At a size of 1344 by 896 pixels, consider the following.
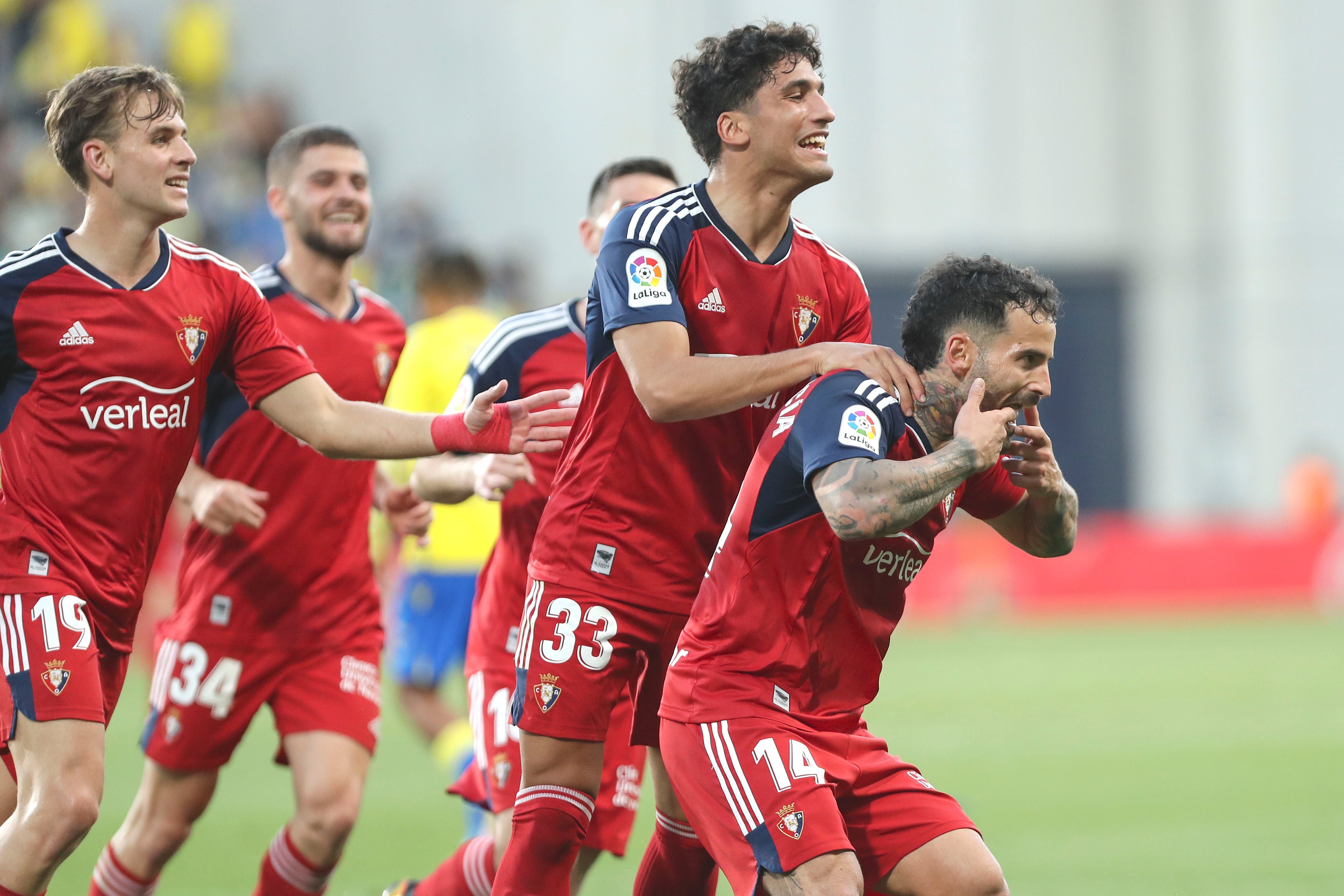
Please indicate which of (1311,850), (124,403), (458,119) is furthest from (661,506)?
(458,119)

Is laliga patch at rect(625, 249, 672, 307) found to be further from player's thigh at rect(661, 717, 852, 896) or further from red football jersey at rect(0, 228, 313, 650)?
red football jersey at rect(0, 228, 313, 650)

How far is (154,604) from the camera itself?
15234mm

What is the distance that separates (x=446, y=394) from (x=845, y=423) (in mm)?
3941

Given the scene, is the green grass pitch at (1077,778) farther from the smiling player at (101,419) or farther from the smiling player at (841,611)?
the smiling player at (841,611)

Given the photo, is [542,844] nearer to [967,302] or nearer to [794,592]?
[794,592]

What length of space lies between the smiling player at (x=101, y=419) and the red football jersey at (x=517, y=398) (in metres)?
0.77

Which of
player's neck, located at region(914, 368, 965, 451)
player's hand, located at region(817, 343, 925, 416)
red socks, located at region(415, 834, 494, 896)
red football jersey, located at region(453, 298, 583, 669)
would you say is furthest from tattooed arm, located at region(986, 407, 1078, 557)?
red socks, located at region(415, 834, 494, 896)

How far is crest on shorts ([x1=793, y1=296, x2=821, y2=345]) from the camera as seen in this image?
192 inches

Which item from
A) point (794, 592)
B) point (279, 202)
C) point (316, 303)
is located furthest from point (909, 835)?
point (279, 202)

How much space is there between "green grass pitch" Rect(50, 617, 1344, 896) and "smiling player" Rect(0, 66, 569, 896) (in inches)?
109

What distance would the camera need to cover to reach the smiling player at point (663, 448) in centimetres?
479

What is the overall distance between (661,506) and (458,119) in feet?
69.0

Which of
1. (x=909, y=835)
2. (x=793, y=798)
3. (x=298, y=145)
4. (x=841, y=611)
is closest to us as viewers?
(x=793, y=798)

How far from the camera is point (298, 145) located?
6.55m
